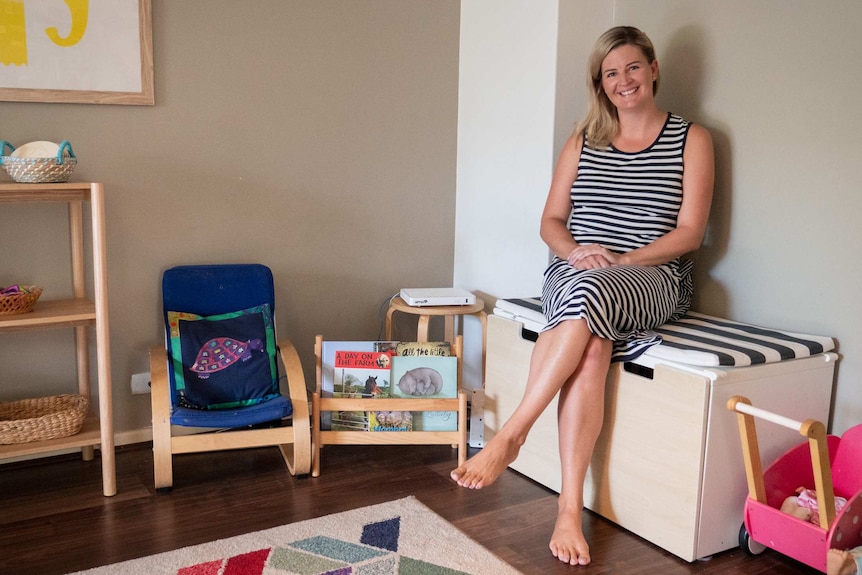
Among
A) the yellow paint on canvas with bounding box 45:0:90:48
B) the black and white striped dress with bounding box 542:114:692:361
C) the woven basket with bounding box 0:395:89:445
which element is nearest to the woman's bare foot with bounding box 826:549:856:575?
the black and white striped dress with bounding box 542:114:692:361

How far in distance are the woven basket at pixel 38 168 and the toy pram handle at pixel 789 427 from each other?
188 cm

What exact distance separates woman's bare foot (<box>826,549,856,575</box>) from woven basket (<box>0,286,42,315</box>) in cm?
218

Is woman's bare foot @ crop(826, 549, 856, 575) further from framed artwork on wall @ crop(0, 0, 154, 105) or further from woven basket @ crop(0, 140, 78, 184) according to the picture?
framed artwork on wall @ crop(0, 0, 154, 105)

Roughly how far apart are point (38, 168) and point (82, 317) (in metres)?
0.44

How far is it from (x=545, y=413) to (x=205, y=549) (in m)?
1.04

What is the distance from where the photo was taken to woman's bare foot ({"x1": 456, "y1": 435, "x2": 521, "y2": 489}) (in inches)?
81.7

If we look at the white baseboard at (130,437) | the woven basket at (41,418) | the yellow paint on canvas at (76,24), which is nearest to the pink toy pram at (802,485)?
the woven basket at (41,418)

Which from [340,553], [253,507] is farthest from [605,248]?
[253,507]

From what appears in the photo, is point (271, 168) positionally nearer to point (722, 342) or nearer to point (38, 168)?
point (38, 168)

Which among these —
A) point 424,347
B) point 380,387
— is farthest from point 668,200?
point 380,387

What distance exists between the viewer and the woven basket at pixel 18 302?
2.26m

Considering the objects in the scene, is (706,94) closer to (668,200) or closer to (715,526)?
(668,200)

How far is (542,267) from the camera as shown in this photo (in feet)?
9.60

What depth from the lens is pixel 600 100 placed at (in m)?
2.59
